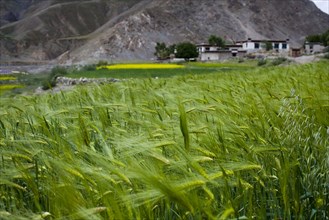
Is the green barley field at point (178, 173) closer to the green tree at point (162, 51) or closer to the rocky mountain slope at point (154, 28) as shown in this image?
the green tree at point (162, 51)

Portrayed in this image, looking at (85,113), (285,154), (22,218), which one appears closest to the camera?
(22,218)

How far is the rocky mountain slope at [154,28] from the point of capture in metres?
112

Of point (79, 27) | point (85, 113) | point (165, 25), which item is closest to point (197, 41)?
point (165, 25)

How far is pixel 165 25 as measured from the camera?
11981 cm

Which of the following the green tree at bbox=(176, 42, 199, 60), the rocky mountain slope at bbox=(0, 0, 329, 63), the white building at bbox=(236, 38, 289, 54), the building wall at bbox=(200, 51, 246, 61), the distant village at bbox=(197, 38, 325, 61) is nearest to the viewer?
the green tree at bbox=(176, 42, 199, 60)

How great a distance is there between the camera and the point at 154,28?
117500mm

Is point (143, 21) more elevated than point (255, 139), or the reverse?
point (143, 21)

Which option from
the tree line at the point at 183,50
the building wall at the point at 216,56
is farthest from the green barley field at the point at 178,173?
the building wall at the point at 216,56

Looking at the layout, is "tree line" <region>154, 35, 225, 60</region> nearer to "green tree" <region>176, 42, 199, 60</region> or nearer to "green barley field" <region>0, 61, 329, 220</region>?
"green tree" <region>176, 42, 199, 60</region>

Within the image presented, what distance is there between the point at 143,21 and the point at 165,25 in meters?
7.24

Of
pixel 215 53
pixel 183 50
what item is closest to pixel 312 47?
pixel 215 53

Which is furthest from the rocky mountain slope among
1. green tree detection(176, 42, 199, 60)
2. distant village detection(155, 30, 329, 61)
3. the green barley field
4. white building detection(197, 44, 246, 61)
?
the green barley field

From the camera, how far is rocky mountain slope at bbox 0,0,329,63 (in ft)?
369

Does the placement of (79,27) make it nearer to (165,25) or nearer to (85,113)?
(165,25)
